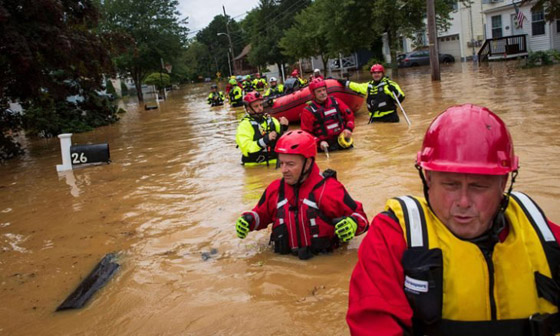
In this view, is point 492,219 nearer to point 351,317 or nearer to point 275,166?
point 351,317

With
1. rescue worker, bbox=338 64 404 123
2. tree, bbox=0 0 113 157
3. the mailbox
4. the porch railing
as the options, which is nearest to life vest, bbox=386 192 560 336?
the mailbox

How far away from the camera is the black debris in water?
4.09 meters

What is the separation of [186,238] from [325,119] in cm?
451

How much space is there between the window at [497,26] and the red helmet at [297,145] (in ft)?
111

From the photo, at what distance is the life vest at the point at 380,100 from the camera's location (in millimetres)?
11742

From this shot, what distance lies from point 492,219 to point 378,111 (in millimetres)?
10406

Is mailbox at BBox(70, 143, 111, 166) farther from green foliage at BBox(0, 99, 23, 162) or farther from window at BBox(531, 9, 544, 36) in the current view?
window at BBox(531, 9, 544, 36)

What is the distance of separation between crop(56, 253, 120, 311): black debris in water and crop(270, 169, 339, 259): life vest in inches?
63.8

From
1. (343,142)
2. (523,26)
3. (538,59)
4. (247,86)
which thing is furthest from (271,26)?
(343,142)

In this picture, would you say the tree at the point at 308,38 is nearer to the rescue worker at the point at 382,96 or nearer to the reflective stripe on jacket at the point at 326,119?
the rescue worker at the point at 382,96

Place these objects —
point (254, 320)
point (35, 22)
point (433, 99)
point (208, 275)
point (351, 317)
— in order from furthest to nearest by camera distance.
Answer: point (433, 99) → point (35, 22) → point (208, 275) → point (254, 320) → point (351, 317)

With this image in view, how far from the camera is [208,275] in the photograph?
175 inches

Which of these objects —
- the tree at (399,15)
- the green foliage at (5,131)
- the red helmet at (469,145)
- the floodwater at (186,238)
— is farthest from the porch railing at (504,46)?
the red helmet at (469,145)

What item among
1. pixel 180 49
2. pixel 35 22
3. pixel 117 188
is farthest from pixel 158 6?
pixel 117 188
